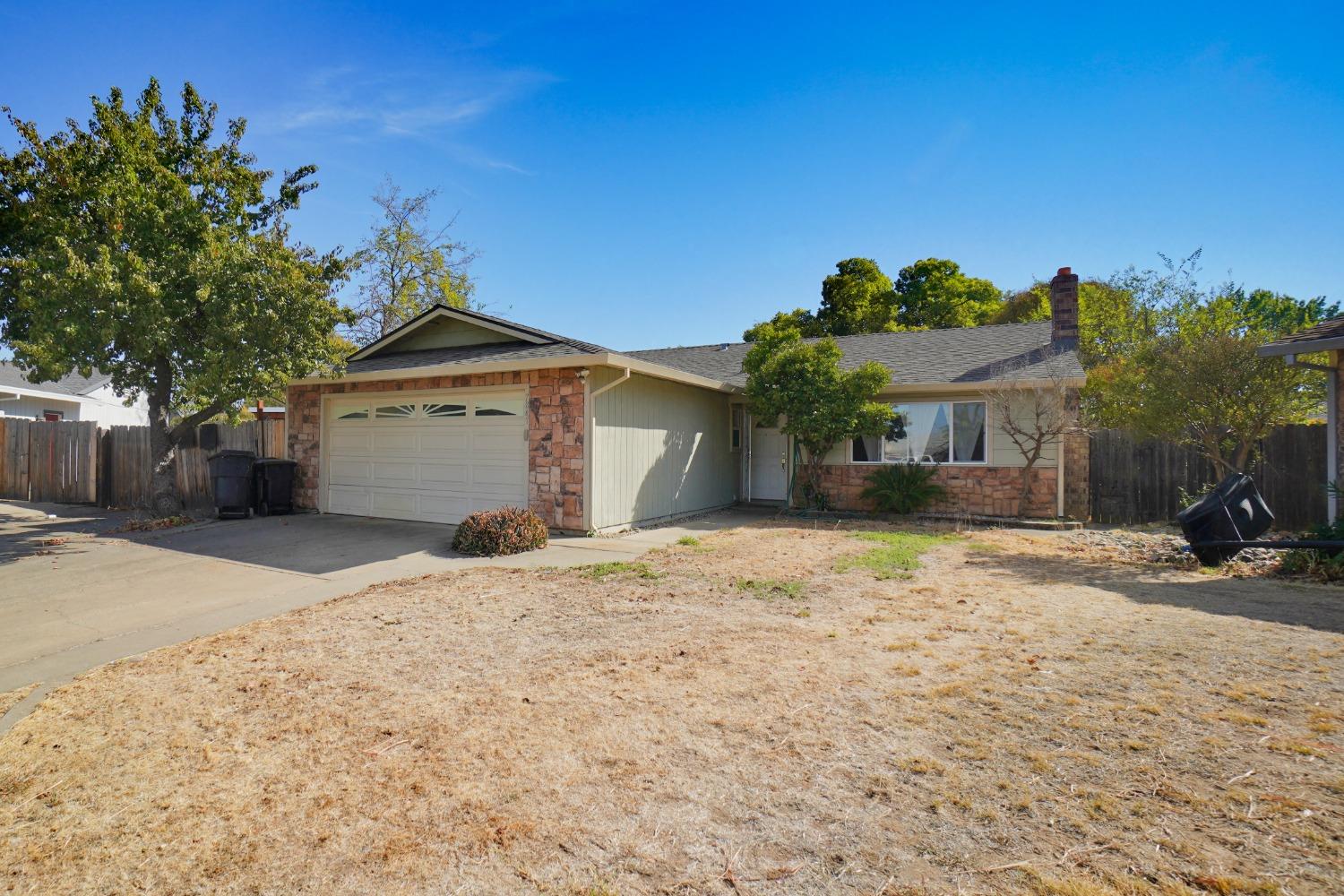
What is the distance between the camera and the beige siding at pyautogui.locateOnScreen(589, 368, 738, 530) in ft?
31.7

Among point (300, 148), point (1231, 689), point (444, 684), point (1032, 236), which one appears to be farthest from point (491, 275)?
point (1231, 689)

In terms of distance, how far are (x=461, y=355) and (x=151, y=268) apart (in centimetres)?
424

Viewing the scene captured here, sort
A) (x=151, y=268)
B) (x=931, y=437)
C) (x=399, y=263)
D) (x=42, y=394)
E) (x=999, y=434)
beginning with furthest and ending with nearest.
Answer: (x=399, y=263) < (x=42, y=394) < (x=931, y=437) < (x=999, y=434) < (x=151, y=268)

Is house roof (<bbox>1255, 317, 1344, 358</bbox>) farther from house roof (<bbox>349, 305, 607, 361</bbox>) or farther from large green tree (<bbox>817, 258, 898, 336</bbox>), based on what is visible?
large green tree (<bbox>817, 258, 898, 336</bbox>)

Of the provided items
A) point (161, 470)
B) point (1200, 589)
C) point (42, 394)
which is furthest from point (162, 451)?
point (42, 394)

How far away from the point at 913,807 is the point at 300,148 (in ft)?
44.4

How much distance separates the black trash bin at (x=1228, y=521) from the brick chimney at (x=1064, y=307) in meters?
6.17

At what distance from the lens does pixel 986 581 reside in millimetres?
6816

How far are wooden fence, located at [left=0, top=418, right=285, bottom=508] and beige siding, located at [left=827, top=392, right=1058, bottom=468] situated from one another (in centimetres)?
1261

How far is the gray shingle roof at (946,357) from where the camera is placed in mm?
11828

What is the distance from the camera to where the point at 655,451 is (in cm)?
1102

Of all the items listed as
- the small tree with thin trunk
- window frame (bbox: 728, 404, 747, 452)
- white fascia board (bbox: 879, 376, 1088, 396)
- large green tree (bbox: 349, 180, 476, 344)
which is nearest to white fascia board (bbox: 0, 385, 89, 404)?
large green tree (bbox: 349, 180, 476, 344)

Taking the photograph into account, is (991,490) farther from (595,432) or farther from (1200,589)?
(595,432)

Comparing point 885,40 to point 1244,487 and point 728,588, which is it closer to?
point 1244,487
